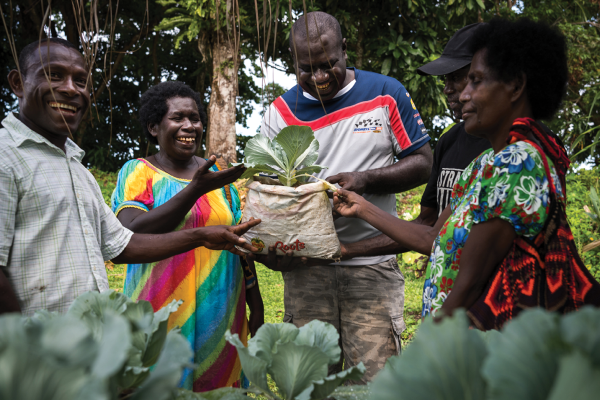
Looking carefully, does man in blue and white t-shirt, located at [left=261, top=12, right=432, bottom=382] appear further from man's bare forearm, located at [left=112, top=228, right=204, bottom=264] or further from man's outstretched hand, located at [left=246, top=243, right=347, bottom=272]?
man's bare forearm, located at [left=112, top=228, right=204, bottom=264]

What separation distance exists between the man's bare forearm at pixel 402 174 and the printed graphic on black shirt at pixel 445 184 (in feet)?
0.55

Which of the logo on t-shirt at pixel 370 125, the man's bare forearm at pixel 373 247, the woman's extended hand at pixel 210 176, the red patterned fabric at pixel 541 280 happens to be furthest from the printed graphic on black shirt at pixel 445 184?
the woman's extended hand at pixel 210 176

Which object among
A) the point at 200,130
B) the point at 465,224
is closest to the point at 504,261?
the point at 465,224

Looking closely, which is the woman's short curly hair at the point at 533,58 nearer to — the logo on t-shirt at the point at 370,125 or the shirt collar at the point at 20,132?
the logo on t-shirt at the point at 370,125

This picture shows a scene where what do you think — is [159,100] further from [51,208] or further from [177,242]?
[51,208]

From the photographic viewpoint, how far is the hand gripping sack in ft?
6.73

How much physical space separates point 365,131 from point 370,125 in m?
0.04

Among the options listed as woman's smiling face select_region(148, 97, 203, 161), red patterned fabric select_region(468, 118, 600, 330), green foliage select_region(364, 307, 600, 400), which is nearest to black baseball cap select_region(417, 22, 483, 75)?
red patterned fabric select_region(468, 118, 600, 330)

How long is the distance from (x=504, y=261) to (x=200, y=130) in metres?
1.88

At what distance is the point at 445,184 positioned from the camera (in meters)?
2.16

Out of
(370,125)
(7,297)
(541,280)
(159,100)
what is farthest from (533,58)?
(159,100)

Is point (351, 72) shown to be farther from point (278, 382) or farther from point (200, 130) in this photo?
point (278, 382)

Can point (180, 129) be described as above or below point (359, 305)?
above

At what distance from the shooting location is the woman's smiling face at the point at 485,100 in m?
1.44
